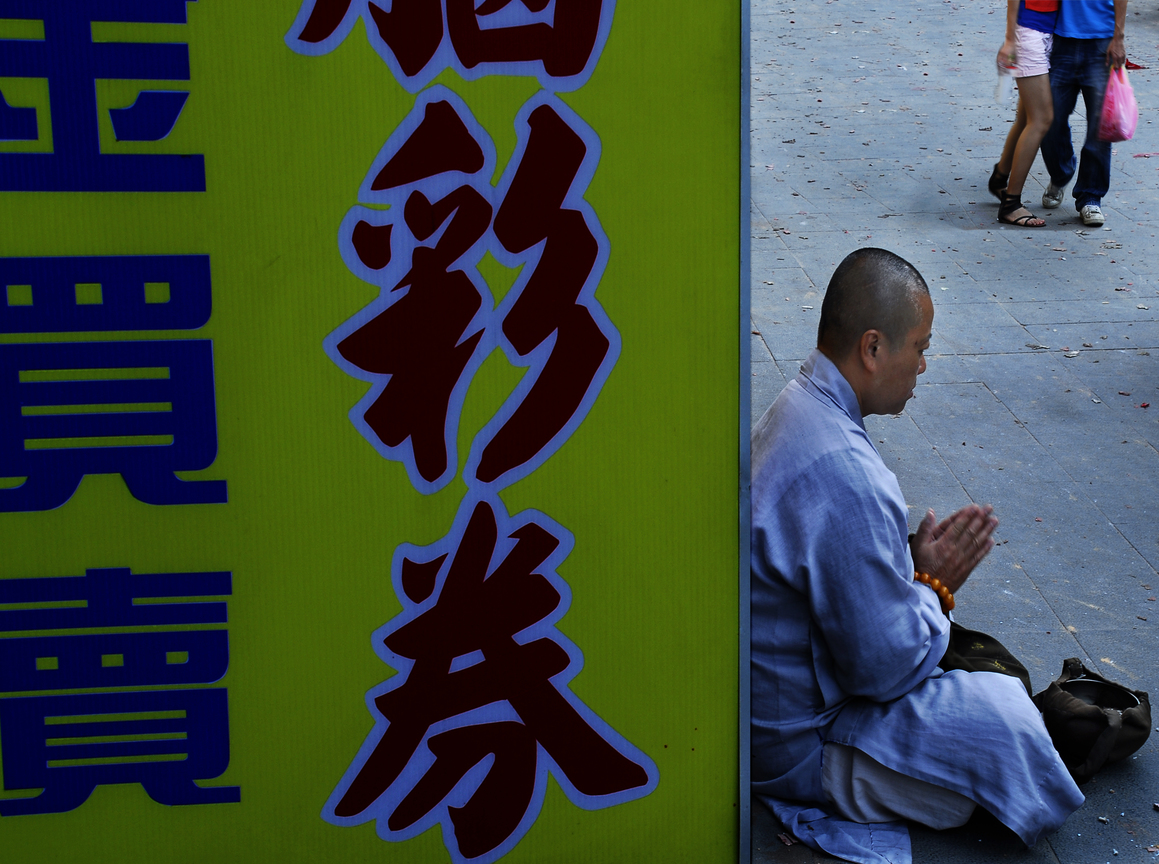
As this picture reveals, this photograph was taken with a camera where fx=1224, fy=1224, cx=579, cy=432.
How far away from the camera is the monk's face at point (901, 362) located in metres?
2.96

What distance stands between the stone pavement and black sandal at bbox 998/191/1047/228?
9 centimetres

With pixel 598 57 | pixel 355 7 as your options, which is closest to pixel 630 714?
pixel 598 57

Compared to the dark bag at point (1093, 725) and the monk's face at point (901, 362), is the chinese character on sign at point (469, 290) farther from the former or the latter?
the dark bag at point (1093, 725)

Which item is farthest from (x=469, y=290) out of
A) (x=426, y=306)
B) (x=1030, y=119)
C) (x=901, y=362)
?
(x=1030, y=119)

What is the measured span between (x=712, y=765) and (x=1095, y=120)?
20.1 feet

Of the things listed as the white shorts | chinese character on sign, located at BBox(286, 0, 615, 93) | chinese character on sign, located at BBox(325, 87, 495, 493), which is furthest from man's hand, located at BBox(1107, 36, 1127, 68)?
chinese character on sign, located at BBox(325, 87, 495, 493)

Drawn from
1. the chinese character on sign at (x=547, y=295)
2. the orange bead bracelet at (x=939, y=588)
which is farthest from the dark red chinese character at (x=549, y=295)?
the orange bead bracelet at (x=939, y=588)

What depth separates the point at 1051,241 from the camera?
7730 millimetres

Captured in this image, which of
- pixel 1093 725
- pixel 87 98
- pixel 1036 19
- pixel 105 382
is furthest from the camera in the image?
pixel 1036 19

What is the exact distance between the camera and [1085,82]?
294 inches

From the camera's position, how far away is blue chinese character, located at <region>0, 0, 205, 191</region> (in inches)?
86.7

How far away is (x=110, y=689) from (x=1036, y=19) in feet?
22.5

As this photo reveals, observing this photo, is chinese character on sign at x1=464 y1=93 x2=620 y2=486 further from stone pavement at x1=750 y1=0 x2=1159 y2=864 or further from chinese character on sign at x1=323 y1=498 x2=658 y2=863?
stone pavement at x1=750 y1=0 x2=1159 y2=864

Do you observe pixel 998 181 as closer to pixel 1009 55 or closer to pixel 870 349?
pixel 1009 55
